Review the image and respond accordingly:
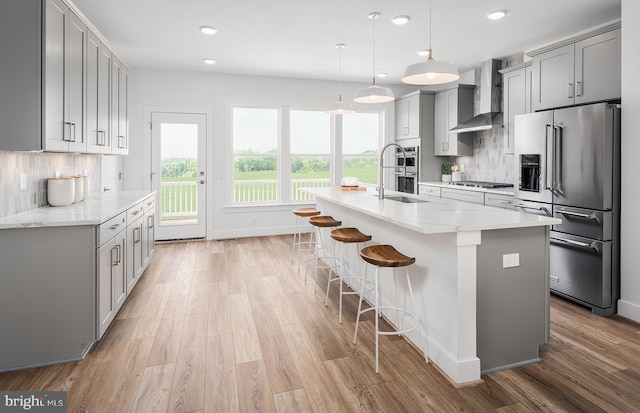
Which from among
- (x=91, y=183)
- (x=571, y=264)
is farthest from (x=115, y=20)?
(x=571, y=264)

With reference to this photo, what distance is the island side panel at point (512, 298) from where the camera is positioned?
95.0 inches

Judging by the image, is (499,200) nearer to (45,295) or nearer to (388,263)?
(388,263)

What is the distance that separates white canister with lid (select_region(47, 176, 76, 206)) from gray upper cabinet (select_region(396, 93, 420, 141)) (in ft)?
17.0

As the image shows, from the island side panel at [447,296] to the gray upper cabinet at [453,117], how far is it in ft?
12.5

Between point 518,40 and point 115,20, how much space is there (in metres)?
4.64

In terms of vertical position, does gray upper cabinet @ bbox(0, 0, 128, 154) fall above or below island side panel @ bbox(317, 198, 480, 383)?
above

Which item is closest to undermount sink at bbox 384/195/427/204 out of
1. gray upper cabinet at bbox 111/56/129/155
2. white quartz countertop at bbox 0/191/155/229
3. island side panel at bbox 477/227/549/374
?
island side panel at bbox 477/227/549/374

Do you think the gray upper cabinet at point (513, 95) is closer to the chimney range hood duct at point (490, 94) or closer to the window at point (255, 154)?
the chimney range hood duct at point (490, 94)

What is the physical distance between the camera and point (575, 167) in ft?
→ 11.6

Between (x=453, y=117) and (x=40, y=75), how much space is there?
5.41m

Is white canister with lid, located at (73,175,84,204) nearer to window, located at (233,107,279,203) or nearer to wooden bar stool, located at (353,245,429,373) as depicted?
wooden bar stool, located at (353,245,429,373)

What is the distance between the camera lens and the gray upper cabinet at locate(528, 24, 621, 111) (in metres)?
3.54

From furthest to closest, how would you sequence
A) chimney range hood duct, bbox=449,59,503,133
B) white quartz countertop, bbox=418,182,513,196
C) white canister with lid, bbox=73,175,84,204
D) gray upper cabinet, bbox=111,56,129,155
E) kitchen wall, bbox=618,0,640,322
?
chimney range hood duct, bbox=449,59,503,133, white quartz countertop, bbox=418,182,513,196, gray upper cabinet, bbox=111,56,129,155, white canister with lid, bbox=73,175,84,204, kitchen wall, bbox=618,0,640,322

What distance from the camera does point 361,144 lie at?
295 inches
